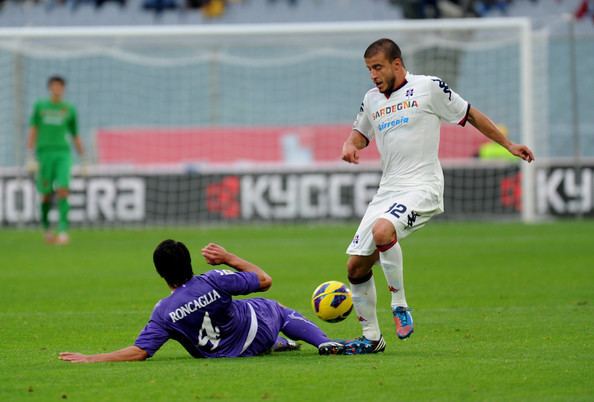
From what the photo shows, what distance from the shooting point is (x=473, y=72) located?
26922 mm

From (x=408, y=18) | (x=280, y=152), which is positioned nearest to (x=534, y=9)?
(x=408, y=18)

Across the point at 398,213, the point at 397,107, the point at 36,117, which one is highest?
the point at 36,117

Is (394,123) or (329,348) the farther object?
(394,123)

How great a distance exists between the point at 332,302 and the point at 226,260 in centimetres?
102

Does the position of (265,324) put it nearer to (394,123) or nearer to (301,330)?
(301,330)

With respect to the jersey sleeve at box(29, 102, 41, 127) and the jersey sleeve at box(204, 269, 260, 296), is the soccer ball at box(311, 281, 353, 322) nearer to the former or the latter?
the jersey sleeve at box(204, 269, 260, 296)

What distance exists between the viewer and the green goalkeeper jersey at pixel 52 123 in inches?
799

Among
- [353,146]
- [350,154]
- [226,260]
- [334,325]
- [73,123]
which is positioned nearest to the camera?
[226,260]

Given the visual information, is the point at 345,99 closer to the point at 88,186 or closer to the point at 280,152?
the point at 280,152

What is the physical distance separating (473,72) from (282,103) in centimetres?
535

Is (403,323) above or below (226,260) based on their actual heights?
below

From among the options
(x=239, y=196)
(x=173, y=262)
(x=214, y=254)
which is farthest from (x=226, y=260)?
(x=239, y=196)

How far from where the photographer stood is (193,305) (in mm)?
7809

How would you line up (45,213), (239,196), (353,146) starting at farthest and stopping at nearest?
(239,196) → (45,213) → (353,146)
